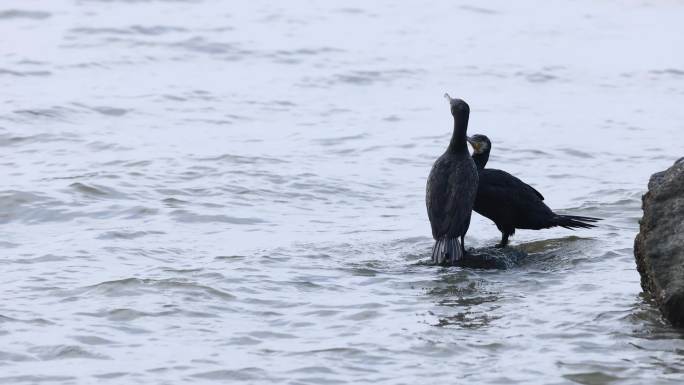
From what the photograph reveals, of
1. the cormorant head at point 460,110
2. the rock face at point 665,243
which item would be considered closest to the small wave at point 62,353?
the rock face at point 665,243

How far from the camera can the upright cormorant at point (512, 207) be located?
9547mm

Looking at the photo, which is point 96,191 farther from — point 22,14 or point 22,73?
point 22,14

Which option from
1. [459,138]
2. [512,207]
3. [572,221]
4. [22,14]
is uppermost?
[22,14]

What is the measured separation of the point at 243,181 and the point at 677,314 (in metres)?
5.28

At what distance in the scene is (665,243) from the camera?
711 cm

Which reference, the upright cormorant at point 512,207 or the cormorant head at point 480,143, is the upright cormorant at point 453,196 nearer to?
the upright cormorant at point 512,207

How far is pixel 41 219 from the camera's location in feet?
33.0

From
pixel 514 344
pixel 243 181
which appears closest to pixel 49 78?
pixel 243 181

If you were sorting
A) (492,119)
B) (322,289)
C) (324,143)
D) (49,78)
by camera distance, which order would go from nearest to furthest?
1. (322,289)
2. (324,143)
3. (492,119)
4. (49,78)

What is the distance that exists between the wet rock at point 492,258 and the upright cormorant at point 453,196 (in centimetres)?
9

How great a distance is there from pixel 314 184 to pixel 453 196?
106 inches

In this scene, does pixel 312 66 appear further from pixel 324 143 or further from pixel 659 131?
pixel 659 131

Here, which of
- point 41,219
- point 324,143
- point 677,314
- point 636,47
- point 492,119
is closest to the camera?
point 677,314

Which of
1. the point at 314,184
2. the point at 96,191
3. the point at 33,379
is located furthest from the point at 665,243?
the point at 96,191
